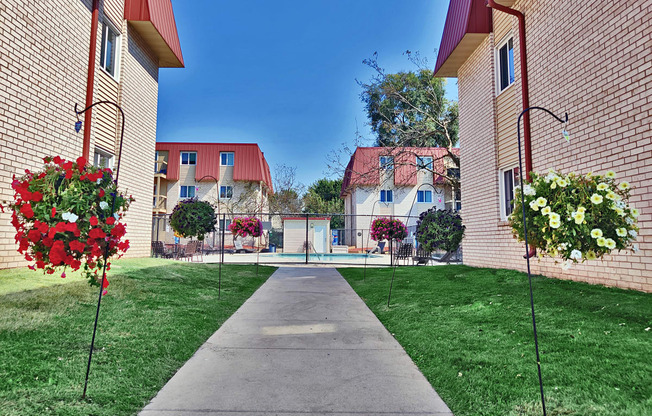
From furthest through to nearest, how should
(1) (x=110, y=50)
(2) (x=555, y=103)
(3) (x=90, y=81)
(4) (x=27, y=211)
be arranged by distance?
(1) (x=110, y=50) < (3) (x=90, y=81) < (2) (x=555, y=103) < (4) (x=27, y=211)

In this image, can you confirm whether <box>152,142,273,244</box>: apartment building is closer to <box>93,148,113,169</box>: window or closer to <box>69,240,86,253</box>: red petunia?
<box>93,148,113,169</box>: window

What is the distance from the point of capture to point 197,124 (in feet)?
121

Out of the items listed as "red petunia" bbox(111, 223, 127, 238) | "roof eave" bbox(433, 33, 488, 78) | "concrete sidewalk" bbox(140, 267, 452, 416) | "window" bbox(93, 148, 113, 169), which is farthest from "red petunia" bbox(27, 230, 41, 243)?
"roof eave" bbox(433, 33, 488, 78)

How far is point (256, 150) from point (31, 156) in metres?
24.5

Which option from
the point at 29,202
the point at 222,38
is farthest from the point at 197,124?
the point at 29,202

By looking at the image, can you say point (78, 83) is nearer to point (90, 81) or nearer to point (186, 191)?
point (90, 81)

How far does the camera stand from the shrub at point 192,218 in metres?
9.58

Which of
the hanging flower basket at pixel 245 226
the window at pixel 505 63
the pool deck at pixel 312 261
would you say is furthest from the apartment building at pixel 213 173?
the window at pixel 505 63

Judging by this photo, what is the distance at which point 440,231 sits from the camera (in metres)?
8.84

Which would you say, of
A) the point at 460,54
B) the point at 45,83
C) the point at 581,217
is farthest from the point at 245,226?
the point at 581,217

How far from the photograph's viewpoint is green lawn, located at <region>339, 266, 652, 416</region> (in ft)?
7.82

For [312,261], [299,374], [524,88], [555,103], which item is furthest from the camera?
[312,261]

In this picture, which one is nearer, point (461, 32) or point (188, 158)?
point (461, 32)

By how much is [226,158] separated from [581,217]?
3028 centimetres
